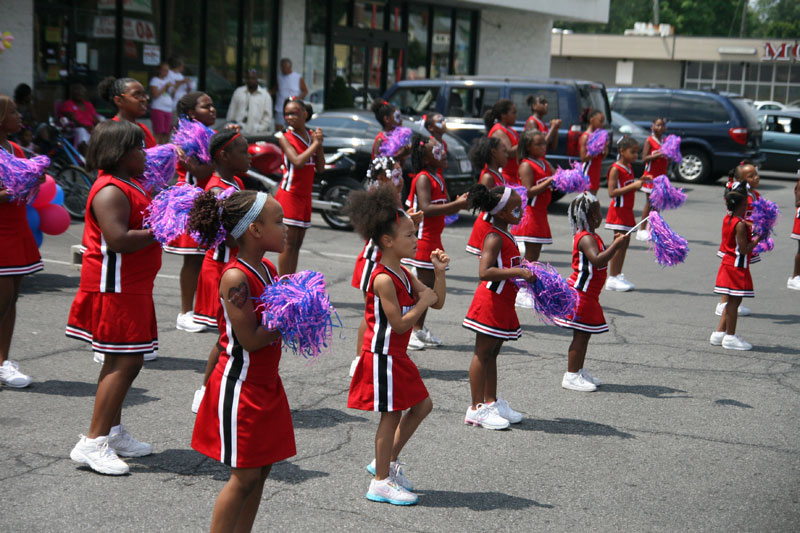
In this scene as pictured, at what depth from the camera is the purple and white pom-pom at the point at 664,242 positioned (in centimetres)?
650

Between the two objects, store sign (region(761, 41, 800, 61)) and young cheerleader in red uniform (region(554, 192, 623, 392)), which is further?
store sign (region(761, 41, 800, 61))

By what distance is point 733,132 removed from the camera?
2119 cm

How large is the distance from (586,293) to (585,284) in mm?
66

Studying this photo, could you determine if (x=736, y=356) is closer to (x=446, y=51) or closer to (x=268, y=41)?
(x=268, y=41)

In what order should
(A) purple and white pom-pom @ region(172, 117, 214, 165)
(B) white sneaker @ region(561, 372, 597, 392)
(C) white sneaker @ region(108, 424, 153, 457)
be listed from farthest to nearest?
(B) white sneaker @ region(561, 372, 597, 392) < (A) purple and white pom-pom @ region(172, 117, 214, 165) < (C) white sneaker @ region(108, 424, 153, 457)

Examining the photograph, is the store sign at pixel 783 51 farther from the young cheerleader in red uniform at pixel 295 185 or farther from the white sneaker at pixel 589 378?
the white sneaker at pixel 589 378

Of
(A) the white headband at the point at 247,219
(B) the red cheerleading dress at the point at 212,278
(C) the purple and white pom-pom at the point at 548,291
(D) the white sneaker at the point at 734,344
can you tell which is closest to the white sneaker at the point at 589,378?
(C) the purple and white pom-pom at the point at 548,291

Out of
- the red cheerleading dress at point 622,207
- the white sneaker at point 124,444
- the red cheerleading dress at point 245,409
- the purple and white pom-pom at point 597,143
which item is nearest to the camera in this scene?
the red cheerleading dress at point 245,409

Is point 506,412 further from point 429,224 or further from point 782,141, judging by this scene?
point 782,141

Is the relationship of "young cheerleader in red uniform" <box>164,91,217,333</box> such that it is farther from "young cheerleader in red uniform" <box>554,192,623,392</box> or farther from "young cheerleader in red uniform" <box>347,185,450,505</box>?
"young cheerleader in red uniform" <box>554,192,623,392</box>

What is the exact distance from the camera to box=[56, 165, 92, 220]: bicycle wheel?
12156 mm

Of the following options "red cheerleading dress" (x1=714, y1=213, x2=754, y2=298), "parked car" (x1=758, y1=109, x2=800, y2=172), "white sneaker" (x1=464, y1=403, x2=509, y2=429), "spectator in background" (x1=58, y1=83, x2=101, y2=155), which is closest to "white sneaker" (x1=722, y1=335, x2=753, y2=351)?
"red cheerleading dress" (x1=714, y1=213, x2=754, y2=298)

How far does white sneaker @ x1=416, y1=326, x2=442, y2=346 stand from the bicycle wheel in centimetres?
647

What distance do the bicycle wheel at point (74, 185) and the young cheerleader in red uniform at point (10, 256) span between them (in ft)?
21.0
